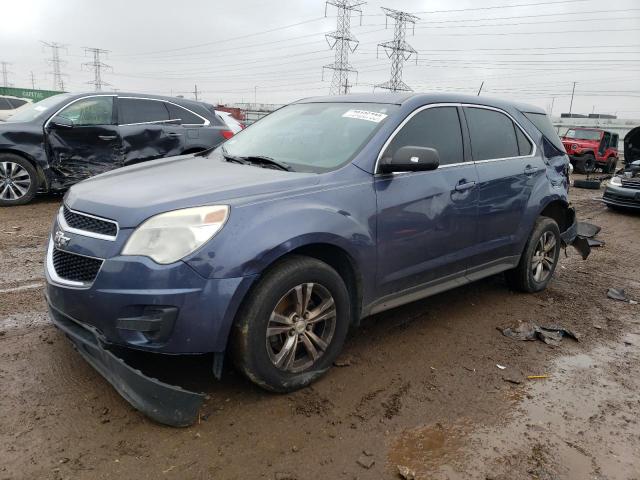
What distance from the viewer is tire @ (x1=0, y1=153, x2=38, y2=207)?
7.43 meters

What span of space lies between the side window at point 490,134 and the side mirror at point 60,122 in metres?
6.14

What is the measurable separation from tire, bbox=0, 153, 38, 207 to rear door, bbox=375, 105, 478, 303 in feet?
20.8

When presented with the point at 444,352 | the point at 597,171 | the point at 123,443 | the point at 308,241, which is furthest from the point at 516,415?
the point at 597,171

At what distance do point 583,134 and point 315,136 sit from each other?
2164 centimetres

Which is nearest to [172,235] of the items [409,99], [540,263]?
[409,99]

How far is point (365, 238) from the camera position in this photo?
10.3ft

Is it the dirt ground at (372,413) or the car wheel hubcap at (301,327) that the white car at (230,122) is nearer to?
the dirt ground at (372,413)

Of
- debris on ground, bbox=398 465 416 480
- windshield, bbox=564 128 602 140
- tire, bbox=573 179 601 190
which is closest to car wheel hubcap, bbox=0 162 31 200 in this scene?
debris on ground, bbox=398 465 416 480

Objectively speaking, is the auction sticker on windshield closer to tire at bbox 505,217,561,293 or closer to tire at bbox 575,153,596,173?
tire at bbox 505,217,561,293

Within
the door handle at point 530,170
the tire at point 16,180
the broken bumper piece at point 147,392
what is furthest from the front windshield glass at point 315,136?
the tire at point 16,180

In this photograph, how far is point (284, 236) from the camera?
2.74 m

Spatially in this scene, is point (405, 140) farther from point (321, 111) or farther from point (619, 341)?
point (619, 341)

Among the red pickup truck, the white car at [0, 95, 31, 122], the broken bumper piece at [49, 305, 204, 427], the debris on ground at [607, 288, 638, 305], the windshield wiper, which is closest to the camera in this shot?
the broken bumper piece at [49, 305, 204, 427]

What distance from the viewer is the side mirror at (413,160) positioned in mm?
3197
